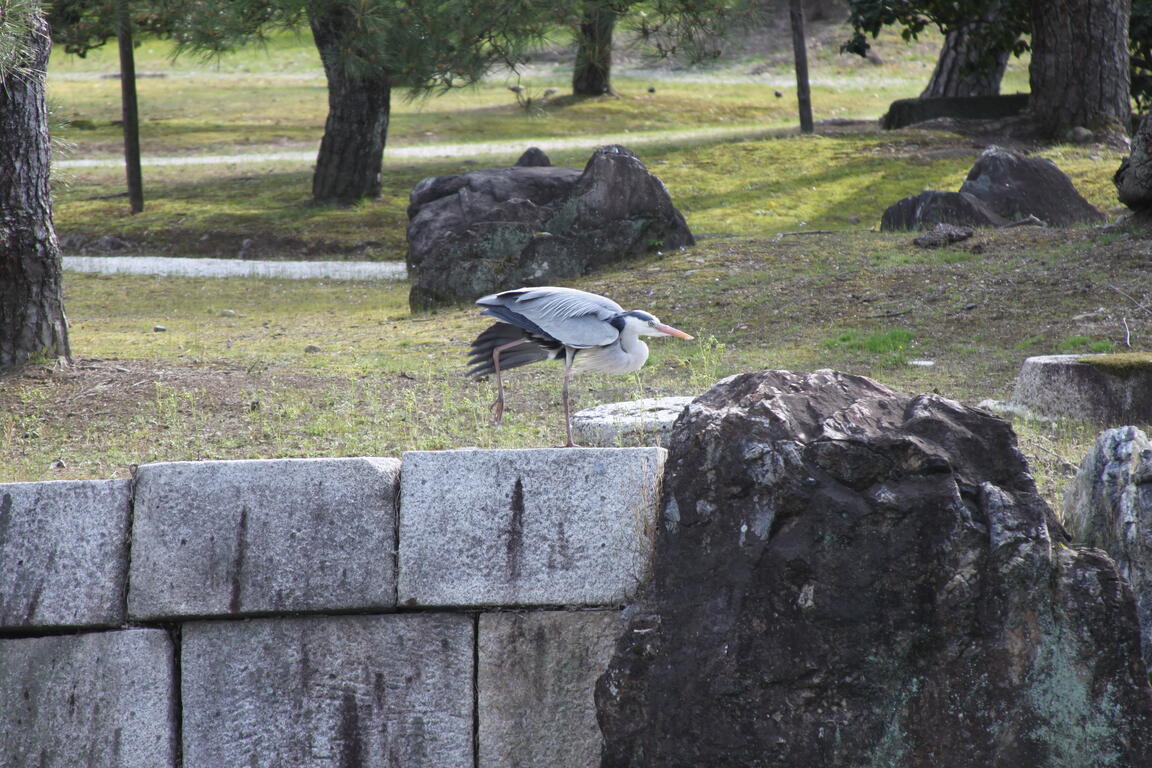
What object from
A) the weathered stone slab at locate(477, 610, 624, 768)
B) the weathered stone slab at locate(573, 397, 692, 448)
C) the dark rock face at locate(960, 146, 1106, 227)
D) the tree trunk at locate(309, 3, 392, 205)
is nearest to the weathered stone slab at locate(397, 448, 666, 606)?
the weathered stone slab at locate(477, 610, 624, 768)

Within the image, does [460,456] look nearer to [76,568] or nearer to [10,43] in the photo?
[76,568]

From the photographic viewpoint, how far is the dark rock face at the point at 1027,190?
1202 centimetres

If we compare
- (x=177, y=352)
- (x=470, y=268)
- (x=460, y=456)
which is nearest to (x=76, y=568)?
(x=460, y=456)

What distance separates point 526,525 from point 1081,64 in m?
15.1

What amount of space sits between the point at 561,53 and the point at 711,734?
121ft

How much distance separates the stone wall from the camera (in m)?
4.12

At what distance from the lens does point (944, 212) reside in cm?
1193

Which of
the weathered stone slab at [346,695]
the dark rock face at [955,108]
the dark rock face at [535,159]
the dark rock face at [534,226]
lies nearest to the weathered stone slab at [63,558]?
the weathered stone slab at [346,695]

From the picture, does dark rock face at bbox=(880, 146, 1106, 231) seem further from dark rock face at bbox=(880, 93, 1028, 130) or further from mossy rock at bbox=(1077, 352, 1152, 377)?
dark rock face at bbox=(880, 93, 1028, 130)

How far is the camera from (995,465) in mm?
3869

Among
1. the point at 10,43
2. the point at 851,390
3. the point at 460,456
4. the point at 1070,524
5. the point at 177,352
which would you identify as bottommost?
the point at 177,352

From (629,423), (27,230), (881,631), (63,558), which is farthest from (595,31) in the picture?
(881,631)

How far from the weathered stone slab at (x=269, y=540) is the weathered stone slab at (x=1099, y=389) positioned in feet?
12.4

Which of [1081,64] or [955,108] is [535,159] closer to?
[1081,64]
